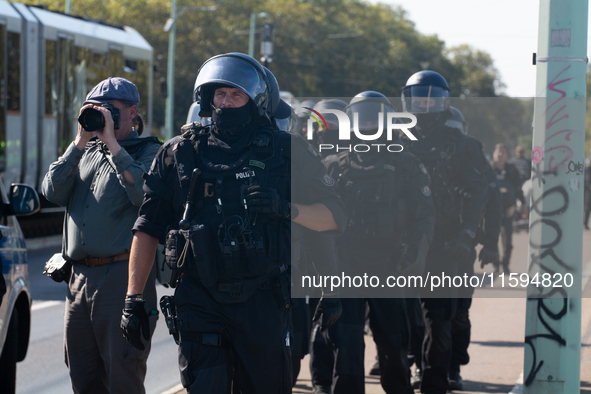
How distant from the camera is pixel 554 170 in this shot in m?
3.96

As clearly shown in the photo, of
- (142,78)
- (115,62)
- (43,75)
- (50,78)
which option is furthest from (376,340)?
(142,78)

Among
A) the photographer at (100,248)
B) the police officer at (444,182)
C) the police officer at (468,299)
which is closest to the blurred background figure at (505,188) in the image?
the police officer at (468,299)

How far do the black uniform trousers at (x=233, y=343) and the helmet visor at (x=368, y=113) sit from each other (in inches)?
85.0

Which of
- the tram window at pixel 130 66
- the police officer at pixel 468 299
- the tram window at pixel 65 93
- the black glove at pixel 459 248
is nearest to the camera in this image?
the black glove at pixel 459 248

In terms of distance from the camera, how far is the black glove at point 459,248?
18.6 ft

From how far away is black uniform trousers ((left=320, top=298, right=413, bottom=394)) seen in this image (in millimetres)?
4875

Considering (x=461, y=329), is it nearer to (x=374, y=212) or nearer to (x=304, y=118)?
(x=374, y=212)

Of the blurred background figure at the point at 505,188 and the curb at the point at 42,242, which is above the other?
the blurred background figure at the point at 505,188

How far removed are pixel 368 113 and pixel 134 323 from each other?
2.48 meters

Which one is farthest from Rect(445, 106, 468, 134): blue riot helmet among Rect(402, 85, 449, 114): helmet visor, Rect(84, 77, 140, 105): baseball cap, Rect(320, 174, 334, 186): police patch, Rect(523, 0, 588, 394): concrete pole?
Rect(320, 174, 334, 186): police patch

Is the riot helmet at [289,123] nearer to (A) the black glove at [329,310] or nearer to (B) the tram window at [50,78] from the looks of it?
(A) the black glove at [329,310]

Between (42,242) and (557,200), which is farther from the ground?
(557,200)

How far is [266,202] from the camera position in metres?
3.35

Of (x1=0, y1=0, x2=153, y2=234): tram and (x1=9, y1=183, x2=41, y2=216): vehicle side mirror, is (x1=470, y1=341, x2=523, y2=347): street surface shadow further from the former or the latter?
(x1=0, y1=0, x2=153, y2=234): tram
